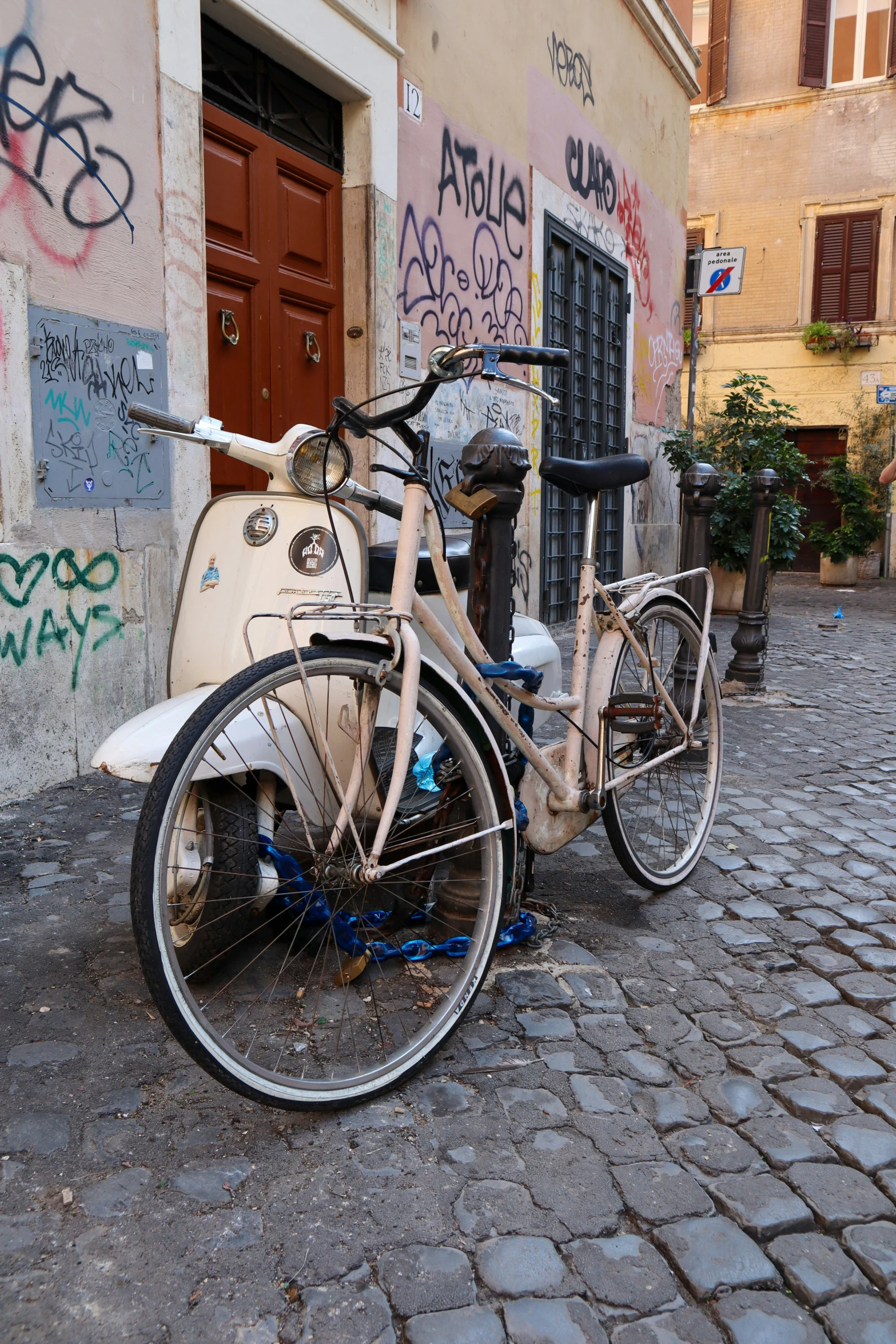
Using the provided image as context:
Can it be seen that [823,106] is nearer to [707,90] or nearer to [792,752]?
[707,90]

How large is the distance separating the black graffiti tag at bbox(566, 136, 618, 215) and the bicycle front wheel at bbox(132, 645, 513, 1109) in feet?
25.5

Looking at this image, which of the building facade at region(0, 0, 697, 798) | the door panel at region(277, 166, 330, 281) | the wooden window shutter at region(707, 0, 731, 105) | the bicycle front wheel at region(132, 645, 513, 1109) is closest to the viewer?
the bicycle front wheel at region(132, 645, 513, 1109)

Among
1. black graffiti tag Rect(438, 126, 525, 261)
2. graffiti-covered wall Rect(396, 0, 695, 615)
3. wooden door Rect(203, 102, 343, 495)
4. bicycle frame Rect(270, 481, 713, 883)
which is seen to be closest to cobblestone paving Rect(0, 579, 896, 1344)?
bicycle frame Rect(270, 481, 713, 883)

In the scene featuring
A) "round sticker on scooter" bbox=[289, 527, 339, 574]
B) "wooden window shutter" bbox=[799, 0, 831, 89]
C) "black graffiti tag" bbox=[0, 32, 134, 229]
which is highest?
"wooden window shutter" bbox=[799, 0, 831, 89]

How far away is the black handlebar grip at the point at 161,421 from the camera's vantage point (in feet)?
7.73

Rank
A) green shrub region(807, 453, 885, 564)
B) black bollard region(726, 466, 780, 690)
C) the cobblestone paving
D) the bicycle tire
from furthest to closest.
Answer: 1. green shrub region(807, 453, 885, 564)
2. black bollard region(726, 466, 780, 690)
3. the bicycle tire
4. the cobblestone paving

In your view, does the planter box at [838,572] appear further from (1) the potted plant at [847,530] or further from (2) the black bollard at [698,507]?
(2) the black bollard at [698,507]

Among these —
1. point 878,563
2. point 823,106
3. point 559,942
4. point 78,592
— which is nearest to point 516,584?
point 78,592

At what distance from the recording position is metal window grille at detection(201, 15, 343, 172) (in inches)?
190

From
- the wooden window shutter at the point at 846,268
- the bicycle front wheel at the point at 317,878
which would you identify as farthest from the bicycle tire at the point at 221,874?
the wooden window shutter at the point at 846,268

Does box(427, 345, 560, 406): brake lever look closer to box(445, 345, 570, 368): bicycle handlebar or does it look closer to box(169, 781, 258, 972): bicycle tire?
box(445, 345, 570, 368): bicycle handlebar

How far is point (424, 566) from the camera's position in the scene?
2512mm

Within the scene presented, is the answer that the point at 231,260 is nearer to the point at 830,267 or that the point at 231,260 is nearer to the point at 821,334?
the point at 821,334

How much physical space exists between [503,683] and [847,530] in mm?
14087
